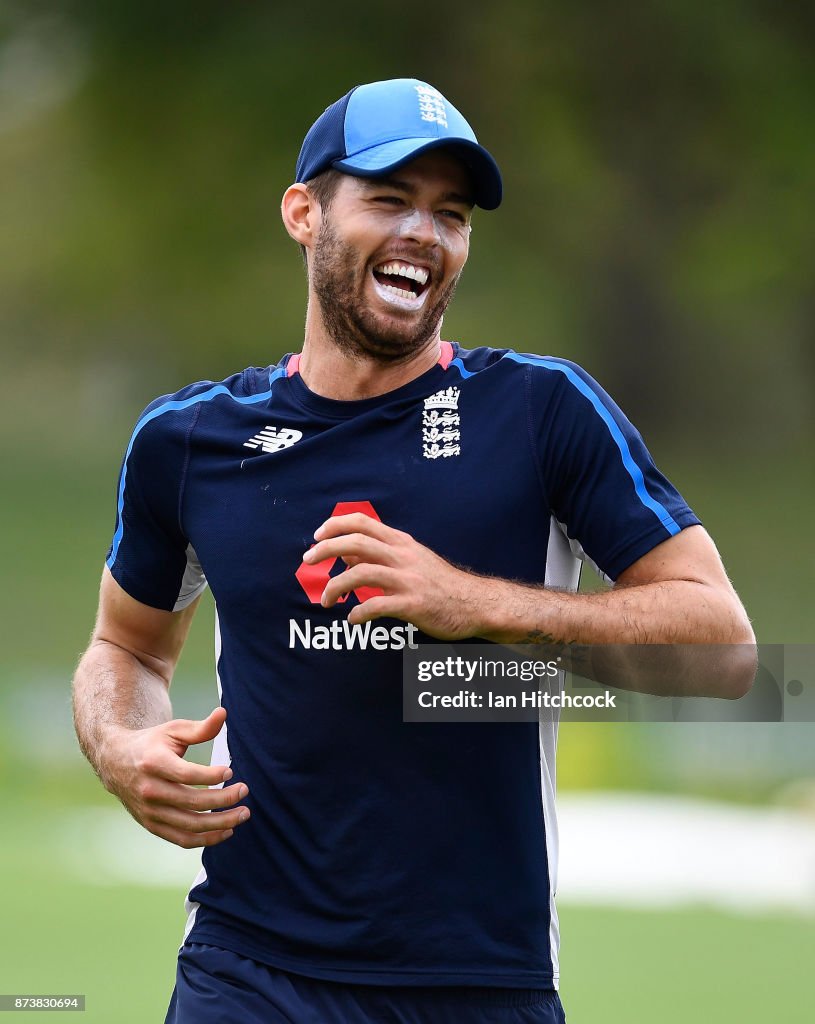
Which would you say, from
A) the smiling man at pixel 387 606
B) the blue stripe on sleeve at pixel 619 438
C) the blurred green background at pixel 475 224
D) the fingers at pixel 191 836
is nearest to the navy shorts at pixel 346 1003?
the smiling man at pixel 387 606

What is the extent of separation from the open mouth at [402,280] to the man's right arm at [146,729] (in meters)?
0.70

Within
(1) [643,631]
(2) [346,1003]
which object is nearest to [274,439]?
(1) [643,631]

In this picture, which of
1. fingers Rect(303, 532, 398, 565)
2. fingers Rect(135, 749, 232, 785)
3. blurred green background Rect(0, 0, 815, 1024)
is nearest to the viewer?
fingers Rect(303, 532, 398, 565)

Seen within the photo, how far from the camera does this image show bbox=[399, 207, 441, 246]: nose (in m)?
2.34

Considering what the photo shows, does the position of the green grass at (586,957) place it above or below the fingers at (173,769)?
above

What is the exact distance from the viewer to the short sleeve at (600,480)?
215 centimetres

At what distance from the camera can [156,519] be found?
98.2 inches

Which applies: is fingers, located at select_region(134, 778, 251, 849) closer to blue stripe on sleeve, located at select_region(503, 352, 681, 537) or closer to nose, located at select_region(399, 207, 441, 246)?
blue stripe on sleeve, located at select_region(503, 352, 681, 537)

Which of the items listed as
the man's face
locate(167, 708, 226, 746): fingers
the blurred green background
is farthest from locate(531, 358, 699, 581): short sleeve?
the blurred green background

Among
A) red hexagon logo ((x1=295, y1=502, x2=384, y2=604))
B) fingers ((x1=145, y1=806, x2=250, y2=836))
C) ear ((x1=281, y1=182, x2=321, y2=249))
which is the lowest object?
fingers ((x1=145, y1=806, x2=250, y2=836))

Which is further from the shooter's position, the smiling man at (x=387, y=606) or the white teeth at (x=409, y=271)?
the white teeth at (x=409, y=271)

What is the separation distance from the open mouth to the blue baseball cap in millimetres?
149

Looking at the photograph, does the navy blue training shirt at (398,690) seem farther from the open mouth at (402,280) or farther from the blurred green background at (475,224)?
the blurred green background at (475,224)

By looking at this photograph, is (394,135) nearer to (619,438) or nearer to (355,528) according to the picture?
(619,438)
